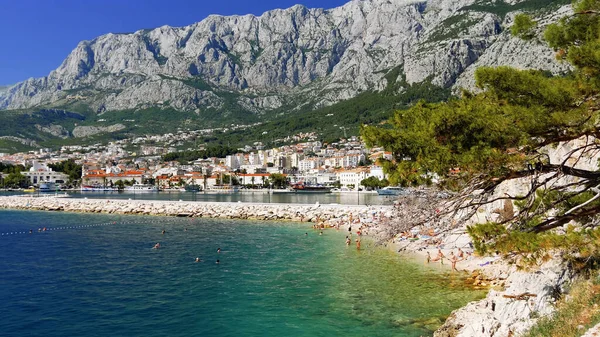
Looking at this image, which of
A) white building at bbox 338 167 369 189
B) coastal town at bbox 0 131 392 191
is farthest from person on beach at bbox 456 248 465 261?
white building at bbox 338 167 369 189

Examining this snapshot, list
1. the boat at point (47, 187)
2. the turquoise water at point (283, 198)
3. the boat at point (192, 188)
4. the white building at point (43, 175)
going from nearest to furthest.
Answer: the turquoise water at point (283, 198) → the boat at point (47, 187) → the boat at point (192, 188) → the white building at point (43, 175)

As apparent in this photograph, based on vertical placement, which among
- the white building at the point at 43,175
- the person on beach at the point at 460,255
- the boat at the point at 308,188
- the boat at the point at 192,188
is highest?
the white building at the point at 43,175

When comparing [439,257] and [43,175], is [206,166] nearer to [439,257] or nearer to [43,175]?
[43,175]

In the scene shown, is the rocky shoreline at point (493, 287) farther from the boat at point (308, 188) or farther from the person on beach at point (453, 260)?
the boat at point (308, 188)

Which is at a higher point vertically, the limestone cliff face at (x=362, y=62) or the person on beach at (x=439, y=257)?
the limestone cliff face at (x=362, y=62)

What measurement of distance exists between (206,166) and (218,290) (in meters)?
117

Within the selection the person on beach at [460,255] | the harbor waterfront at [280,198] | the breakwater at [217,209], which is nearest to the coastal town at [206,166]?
the harbor waterfront at [280,198]

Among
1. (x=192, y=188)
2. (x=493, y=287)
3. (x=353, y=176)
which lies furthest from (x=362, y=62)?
(x=493, y=287)

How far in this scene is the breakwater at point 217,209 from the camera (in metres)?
38.8

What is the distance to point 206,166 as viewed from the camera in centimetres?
12938

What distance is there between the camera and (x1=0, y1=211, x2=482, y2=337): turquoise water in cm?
1158

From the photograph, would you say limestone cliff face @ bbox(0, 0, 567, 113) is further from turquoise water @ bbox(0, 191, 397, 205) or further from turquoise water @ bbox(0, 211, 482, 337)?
turquoise water @ bbox(0, 211, 482, 337)

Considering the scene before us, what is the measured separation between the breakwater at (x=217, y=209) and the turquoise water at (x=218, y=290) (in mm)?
12168

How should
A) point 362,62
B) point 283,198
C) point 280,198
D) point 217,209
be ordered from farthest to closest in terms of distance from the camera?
point 362,62, point 280,198, point 283,198, point 217,209
